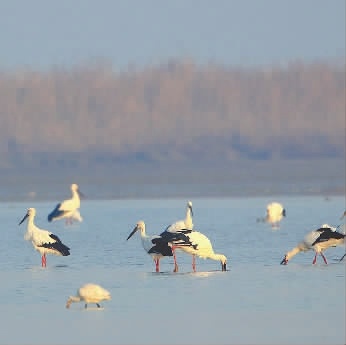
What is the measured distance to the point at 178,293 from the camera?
15844mm

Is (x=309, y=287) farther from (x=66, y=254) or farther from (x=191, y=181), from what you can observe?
(x=191, y=181)

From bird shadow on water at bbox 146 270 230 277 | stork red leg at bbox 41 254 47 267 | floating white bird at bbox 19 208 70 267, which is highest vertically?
floating white bird at bbox 19 208 70 267

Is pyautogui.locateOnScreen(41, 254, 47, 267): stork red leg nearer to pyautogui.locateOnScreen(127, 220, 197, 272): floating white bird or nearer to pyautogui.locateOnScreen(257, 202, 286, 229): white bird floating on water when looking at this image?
pyautogui.locateOnScreen(127, 220, 197, 272): floating white bird

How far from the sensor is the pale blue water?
42.0 ft

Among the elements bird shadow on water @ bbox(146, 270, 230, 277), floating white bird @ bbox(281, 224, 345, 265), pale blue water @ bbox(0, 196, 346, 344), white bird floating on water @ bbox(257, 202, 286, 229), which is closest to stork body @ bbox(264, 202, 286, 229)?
white bird floating on water @ bbox(257, 202, 286, 229)

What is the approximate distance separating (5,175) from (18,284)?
41.6 meters

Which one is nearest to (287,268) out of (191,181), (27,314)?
(27,314)

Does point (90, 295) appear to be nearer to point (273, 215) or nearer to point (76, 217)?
point (273, 215)

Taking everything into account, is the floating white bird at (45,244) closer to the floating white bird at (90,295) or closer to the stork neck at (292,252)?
the stork neck at (292,252)

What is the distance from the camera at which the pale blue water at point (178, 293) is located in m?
12.8

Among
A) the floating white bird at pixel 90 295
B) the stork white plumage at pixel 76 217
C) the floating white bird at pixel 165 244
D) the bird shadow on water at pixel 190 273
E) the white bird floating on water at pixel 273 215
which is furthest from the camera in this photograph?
the stork white plumage at pixel 76 217

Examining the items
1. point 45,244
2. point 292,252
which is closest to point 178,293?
point 292,252

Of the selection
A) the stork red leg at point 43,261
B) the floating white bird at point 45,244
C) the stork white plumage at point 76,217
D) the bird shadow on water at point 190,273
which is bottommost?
the bird shadow on water at point 190,273

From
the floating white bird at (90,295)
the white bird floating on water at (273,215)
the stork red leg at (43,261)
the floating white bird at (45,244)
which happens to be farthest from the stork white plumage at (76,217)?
the floating white bird at (90,295)
